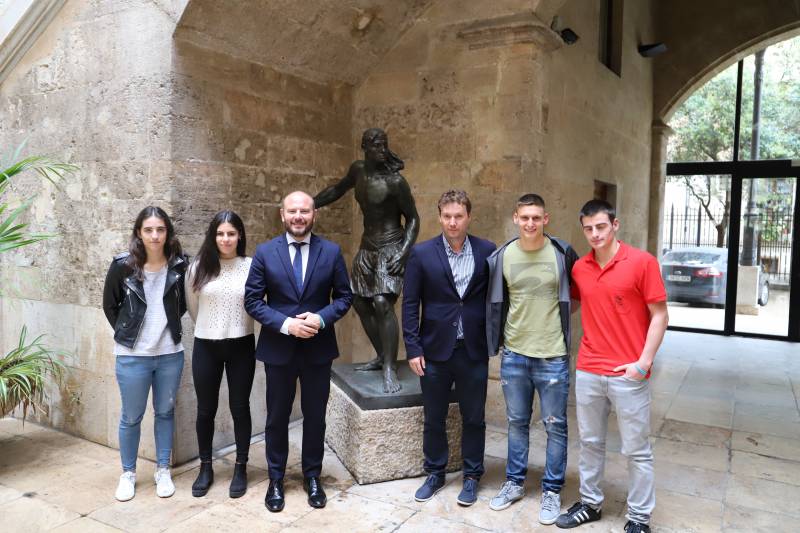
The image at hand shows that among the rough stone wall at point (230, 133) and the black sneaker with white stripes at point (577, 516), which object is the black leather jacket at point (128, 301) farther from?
the black sneaker with white stripes at point (577, 516)

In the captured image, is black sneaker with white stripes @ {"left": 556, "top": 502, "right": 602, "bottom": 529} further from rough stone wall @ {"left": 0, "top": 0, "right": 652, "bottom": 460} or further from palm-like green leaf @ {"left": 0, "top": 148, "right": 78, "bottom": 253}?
palm-like green leaf @ {"left": 0, "top": 148, "right": 78, "bottom": 253}

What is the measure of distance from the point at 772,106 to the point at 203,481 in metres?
8.25

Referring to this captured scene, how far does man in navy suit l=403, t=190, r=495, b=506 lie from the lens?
123 inches

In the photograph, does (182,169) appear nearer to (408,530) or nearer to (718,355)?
(408,530)

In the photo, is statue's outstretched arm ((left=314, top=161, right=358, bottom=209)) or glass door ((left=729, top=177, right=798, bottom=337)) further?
glass door ((left=729, top=177, right=798, bottom=337))

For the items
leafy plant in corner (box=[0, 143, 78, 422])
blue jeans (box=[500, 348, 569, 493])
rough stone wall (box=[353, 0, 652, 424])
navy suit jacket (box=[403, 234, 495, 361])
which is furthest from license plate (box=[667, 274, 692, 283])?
leafy plant in corner (box=[0, 143, 78, 422])

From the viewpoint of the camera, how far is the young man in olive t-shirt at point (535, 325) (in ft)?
9.95

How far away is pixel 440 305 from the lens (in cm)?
313

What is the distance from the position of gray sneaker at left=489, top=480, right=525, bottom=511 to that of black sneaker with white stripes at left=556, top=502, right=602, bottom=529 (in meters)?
0.26

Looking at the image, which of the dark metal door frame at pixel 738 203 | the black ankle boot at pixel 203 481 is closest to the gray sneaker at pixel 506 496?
the black ankle boot at pixel 203 481

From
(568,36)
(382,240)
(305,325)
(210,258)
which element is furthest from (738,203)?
(210,258)

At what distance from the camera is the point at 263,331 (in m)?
3.15

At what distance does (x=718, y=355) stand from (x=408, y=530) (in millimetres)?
5513

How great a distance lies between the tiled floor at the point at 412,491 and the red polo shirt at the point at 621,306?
0.85m
